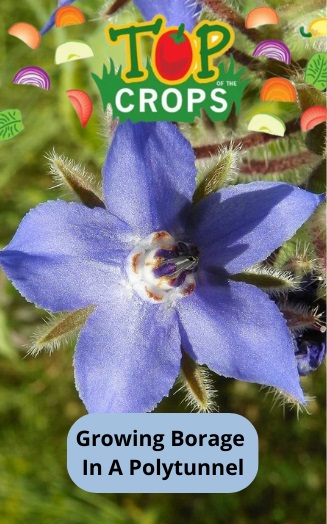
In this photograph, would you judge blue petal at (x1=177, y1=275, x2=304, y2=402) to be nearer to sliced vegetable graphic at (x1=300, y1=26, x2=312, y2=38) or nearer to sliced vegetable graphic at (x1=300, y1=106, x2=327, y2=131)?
sliced vegetable graphic at (x1=300, y1=106, x2=327, y2=131)

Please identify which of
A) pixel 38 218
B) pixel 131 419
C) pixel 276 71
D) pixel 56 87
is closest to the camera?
pixel 38 218

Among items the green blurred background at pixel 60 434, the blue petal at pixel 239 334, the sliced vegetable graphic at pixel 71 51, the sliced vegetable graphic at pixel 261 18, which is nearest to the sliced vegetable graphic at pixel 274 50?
the sliced vegetable graphic at pixel 261 18

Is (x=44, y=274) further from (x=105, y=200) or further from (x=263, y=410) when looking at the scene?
(x=263, y=410)

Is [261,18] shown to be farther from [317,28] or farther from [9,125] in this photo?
[9,125]

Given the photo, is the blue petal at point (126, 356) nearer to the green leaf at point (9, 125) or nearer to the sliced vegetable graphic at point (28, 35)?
the green leaf at point (9, 125)

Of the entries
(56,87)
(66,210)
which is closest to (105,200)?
(66,210)

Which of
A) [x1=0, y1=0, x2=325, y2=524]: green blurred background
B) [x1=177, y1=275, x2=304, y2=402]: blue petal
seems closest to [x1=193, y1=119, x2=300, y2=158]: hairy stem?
[x1=177, y1=275, x2=304, y2=402]: blue petal

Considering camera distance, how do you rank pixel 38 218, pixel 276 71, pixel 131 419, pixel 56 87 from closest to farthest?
pixel 38 218 < pixel 131 419 < pixel 276 71 < pixel 56 87

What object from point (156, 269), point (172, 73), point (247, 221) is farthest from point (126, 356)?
point (172, 73)
